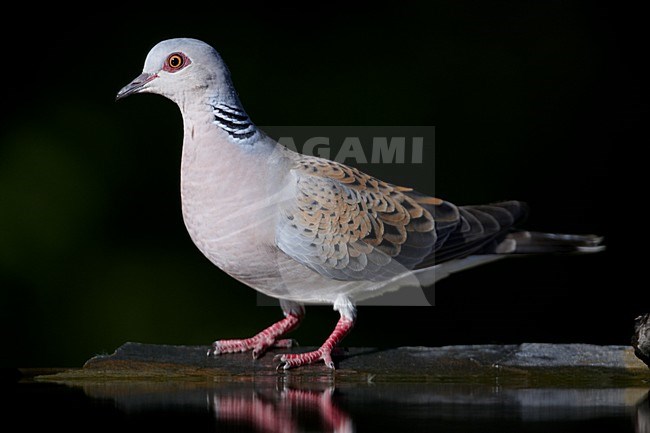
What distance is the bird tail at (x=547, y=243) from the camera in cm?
493

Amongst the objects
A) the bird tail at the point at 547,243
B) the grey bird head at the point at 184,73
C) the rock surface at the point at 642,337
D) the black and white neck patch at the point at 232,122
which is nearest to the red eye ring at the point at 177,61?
the grey bird head at the point at 184,73

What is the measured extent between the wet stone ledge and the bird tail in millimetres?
443

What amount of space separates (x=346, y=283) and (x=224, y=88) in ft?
3.00

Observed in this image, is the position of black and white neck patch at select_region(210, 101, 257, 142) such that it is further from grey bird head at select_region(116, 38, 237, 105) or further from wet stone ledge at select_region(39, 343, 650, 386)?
wet stone ledge at select_region(39, 343, 650, 386)

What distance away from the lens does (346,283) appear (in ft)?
14.9

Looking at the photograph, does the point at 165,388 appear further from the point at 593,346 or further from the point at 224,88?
the point at 593,346

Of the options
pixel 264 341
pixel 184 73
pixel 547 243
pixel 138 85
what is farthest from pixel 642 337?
pixel 138 85

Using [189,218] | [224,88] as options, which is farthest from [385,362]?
[224,88]

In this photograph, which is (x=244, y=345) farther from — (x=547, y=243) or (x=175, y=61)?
(x=547, y=243)

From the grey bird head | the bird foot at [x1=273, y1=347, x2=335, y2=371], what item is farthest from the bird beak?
the bird foot at [x1=273, y1=347, x2=335, y2=371]

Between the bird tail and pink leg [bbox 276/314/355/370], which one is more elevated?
the bird tail

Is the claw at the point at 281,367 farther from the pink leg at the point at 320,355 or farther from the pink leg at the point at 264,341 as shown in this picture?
the pink leg at the point at 264,341

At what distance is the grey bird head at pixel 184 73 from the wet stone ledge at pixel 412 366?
1041mm

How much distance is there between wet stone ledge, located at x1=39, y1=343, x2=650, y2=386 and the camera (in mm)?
4340
